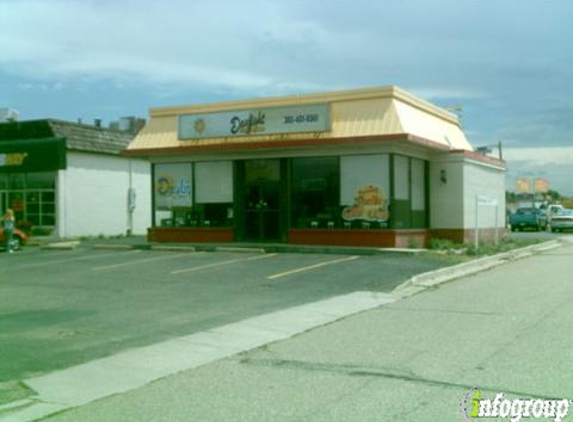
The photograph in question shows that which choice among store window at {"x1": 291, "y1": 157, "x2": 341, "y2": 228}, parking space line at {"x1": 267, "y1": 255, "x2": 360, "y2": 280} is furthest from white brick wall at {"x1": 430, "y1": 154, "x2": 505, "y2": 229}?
parking space line at {"x1": 267, "y1": 255, "x2": 360, "y2": 280}

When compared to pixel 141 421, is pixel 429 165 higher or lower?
higher

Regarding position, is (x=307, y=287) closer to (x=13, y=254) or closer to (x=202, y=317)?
(x=202, y=317)

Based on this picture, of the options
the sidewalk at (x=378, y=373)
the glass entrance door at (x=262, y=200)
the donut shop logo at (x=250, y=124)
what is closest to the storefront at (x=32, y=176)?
the donut shop logo at (x=250, y=124)

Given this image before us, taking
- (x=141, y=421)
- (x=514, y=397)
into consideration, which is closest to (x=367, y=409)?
(x=514, y=397)

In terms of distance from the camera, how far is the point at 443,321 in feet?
38.5

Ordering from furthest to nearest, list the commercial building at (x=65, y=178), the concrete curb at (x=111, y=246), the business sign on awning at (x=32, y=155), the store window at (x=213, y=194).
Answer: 1. the commercial building at (x=65, y=178)
2. the business sign on awning at (x=32, y=155)
3. the store window at (x=213, y=194)
4. the concrete curb at (x=111, y=246)

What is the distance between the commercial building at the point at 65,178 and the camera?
32531mm

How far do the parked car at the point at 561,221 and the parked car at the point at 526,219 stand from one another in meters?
1.59

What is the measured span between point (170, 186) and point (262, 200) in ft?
12.8

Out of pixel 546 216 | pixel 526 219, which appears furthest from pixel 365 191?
pixel 546 216

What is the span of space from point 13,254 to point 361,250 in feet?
41.0

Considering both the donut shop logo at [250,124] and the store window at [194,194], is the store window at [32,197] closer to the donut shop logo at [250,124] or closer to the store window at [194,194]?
the store window at [194,194]

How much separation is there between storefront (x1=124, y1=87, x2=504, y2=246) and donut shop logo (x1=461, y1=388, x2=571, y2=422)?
16627 mm

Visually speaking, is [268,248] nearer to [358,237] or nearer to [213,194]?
[358,237]
